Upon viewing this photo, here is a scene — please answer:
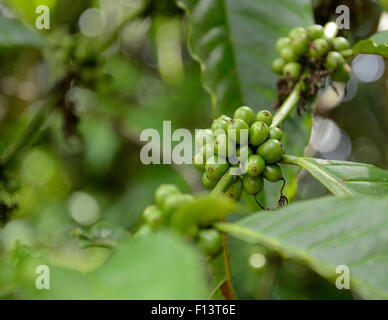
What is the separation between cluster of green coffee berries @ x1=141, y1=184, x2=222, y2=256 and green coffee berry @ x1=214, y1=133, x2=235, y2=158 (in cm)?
19

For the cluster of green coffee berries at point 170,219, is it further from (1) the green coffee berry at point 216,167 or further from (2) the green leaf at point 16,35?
(2) the green leaf at point 16,35

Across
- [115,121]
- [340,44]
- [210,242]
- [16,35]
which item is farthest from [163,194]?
[115,121]

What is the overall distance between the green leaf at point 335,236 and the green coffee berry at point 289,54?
80 cm

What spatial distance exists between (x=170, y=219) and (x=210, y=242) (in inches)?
4.1

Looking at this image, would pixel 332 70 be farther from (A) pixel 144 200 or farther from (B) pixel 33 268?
(A) pixel 144 200

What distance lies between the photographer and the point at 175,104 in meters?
3.40

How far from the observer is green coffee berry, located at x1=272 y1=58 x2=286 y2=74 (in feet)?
5.02

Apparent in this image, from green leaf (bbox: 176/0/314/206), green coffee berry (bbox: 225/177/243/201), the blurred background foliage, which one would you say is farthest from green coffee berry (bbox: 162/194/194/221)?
the blurred background foliage

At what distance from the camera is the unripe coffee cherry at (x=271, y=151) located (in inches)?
43.2

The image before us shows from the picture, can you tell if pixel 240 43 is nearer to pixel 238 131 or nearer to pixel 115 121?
pixel 238 131

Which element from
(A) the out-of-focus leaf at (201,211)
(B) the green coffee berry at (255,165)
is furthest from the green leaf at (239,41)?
(A) the out-of-focus leaf at (201,211)

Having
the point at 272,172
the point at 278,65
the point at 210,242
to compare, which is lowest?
the point at 210,242

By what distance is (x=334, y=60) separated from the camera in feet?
4.64

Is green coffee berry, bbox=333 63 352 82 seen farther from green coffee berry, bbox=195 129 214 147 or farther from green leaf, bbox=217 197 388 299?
green leaf, bbox=217 197 388 299
